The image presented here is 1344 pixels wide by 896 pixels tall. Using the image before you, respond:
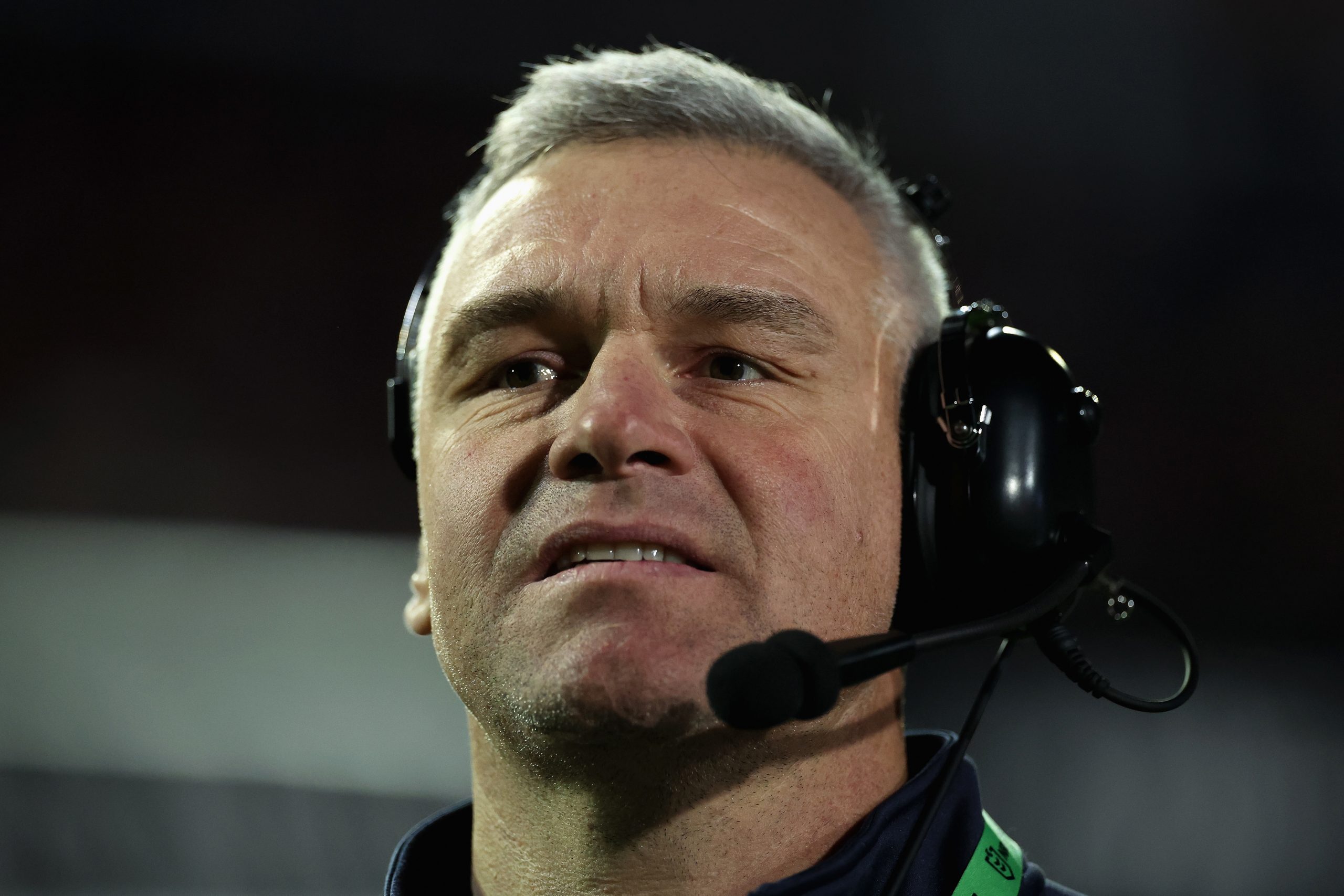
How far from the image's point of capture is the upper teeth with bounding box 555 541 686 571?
106cm

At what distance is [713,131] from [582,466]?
0.54 metres

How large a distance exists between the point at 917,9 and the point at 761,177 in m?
1.80

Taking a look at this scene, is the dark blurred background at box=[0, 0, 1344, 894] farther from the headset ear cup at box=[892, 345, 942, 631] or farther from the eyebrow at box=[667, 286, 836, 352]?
the eyebrow at box=[667, 286, 836, 352]

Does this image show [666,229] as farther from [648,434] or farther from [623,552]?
[623,552]

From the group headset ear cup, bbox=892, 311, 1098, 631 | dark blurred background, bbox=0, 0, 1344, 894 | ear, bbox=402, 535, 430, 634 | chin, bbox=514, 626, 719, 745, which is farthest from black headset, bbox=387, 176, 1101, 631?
dark blurred background, bbox=0, 0, 1344, 894

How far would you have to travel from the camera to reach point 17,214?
2.96m

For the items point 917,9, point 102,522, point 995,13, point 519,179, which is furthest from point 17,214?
point 995,13

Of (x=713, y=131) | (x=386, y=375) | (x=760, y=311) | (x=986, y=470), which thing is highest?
(x=713, y=131)

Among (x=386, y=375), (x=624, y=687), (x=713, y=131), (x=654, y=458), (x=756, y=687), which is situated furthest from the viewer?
(x=386, y=375)

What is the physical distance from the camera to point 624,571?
1030 millimetres

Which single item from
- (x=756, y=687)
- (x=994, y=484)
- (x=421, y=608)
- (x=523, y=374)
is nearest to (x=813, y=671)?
(x=756, y=687)

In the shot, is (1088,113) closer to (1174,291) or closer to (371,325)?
(1174,291)

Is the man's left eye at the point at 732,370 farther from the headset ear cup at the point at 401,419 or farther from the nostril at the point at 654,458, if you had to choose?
the headset ear cup at the point at 401,419

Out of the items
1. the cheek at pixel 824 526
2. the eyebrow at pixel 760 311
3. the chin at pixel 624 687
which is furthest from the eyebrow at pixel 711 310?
the chin at pixel 624 687
